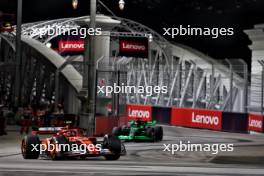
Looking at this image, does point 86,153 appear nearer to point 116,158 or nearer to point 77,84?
point 116,158

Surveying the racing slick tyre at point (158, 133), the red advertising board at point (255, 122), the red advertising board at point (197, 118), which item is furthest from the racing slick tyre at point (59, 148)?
the red advertising board at point (197, 118)

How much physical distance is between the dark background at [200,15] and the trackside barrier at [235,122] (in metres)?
31.4

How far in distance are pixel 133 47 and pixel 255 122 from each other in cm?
1604

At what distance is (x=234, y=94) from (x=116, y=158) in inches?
852

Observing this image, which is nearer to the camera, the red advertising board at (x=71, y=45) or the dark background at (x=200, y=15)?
the red advertising board at (x=71, y=45)

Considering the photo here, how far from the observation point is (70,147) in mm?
17062

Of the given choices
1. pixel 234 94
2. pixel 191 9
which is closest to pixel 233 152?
pixel 234 94

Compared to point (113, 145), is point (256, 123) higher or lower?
higher

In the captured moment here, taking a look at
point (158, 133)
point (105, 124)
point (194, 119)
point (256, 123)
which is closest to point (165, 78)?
point (194, 119)

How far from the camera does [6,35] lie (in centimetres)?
5469

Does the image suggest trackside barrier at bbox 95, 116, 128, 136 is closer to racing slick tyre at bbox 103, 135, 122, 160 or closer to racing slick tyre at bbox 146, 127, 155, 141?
racing slick tyre at bbox 146, 127, 155, 141

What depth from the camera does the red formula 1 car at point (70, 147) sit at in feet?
55.8

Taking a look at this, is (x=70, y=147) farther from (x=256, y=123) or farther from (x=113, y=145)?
(x=256, y=123)

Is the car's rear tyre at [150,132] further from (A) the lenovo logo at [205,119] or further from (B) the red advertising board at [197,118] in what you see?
(A) the lenovo logo at [205,119]
